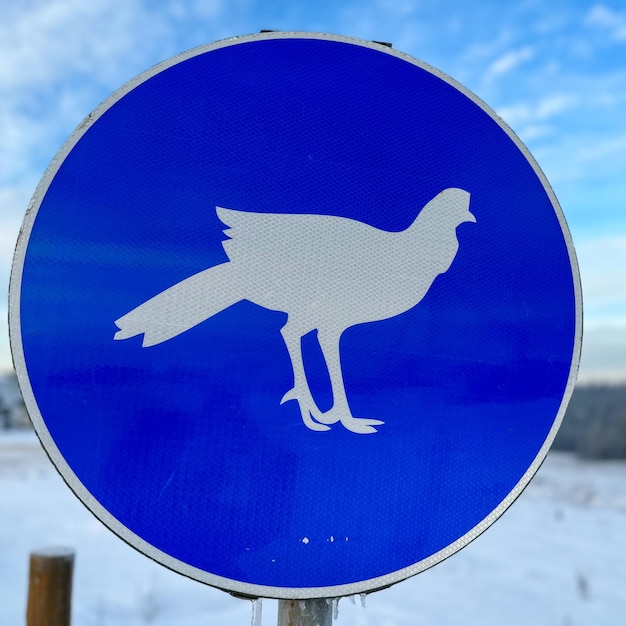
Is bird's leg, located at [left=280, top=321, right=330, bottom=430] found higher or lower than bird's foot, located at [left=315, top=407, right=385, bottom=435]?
higher

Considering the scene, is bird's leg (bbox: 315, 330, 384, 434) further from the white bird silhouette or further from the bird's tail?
the bird's tail

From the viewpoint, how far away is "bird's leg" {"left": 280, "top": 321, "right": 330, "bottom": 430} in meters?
0.76

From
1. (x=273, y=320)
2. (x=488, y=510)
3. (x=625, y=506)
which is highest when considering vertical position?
(x=273, y=320)

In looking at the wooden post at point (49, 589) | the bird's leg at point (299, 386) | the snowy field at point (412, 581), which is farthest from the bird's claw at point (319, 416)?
the wooden post at point (49, 589)

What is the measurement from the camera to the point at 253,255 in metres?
0.78

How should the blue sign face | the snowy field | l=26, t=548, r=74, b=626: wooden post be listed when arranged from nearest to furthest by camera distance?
the blue sign face, l=26, t=548, r=74, b=626: wooden post, the snowy field

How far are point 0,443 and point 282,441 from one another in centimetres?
1176

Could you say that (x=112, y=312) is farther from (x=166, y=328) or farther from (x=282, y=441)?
(x=282, y=441)

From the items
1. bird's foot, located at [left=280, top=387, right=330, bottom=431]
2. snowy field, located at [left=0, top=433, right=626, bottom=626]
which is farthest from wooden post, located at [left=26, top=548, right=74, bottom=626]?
bird's foot, located at [left=280, top=387, right=330, bottom=431]

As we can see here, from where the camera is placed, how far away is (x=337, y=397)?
30.5 inches

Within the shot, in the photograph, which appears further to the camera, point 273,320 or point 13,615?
point 13,615

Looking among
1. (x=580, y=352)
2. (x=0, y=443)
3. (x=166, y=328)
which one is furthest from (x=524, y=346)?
(x=0, y=443)

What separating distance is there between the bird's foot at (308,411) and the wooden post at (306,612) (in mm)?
216

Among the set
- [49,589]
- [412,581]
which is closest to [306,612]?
[49,589]
